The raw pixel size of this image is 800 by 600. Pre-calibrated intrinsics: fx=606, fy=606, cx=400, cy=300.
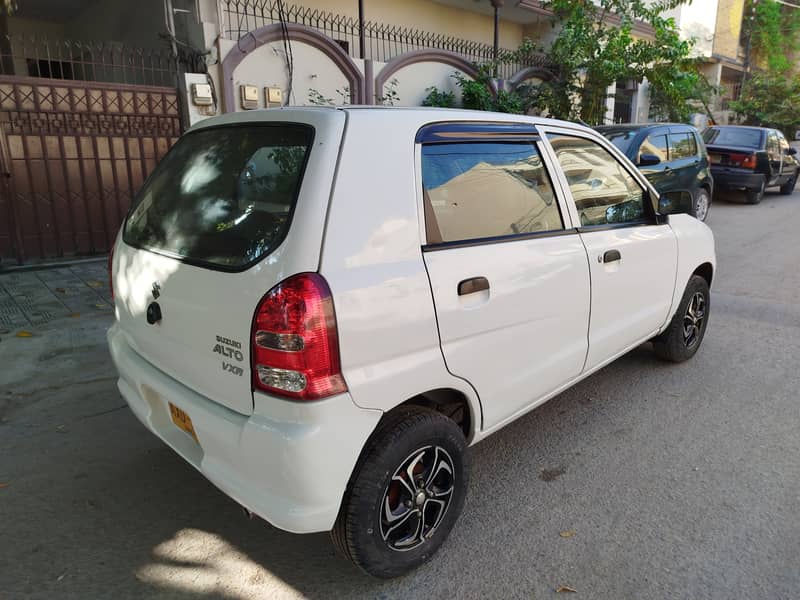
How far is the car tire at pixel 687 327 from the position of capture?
4.47 m

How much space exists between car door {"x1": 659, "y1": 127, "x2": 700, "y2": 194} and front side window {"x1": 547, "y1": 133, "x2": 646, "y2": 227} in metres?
6.08

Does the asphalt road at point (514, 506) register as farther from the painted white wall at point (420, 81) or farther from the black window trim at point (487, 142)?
the painted white wall at point (420, 81)

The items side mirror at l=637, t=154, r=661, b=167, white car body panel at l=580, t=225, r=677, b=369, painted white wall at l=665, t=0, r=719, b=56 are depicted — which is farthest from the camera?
painted white wall at l=665, t=0, r=719, b=56

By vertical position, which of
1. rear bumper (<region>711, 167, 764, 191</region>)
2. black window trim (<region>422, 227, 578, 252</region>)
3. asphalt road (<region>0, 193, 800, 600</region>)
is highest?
black window trim (<region>422, 227, 578, 252</region>)

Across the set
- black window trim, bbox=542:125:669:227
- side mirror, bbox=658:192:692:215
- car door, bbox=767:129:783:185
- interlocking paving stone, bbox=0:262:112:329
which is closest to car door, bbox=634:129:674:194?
side mirror, bbox=658:192:692:215

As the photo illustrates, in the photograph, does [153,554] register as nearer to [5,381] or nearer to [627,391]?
[5,381]

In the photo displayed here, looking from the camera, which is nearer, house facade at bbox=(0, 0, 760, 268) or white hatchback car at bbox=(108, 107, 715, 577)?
white hatchback car at bbox=(108, 107, 715, 577)

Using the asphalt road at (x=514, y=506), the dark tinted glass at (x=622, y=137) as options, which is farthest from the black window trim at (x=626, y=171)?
the dark tinted glass at (x=622, y=137)

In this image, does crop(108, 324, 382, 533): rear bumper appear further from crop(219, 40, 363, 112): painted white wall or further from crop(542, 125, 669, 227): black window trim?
crop(219, 40, 363, 112): painted white wall

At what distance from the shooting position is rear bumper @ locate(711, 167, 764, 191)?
510 inches

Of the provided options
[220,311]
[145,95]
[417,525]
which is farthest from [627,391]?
[145,95]

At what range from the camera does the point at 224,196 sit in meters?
2.50

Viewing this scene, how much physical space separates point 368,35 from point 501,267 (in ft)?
32.4

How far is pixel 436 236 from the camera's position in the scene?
2.48 metres
